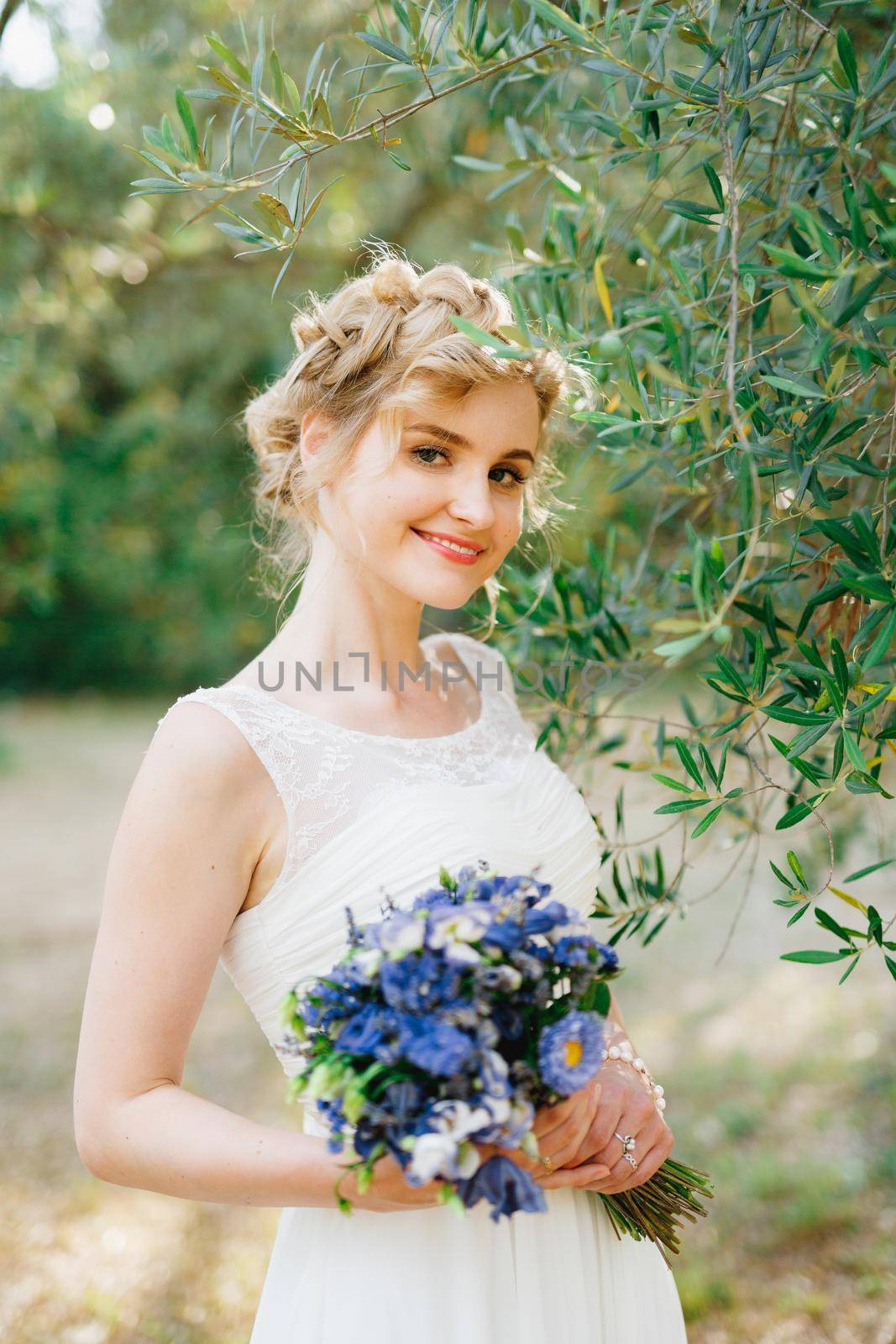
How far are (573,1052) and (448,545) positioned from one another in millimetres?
1019

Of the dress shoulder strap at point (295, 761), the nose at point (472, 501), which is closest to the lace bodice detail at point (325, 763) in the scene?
the dress shoulder strap at point (295, 761)

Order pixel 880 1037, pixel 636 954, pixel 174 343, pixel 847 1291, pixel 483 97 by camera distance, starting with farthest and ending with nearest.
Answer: pixel 174 343 → pixel 636 954 → pixel 880 1037 → pixel 847 1291 → pixel 483 97

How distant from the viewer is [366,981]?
48.9 inches

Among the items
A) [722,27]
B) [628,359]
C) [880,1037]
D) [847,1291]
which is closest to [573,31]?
[628,359]

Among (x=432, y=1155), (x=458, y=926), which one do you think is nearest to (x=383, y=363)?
(x=458, y=926)

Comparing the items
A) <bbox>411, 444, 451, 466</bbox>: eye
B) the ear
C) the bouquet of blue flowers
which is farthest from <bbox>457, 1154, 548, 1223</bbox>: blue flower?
the ear

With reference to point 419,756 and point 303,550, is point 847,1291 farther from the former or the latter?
point 303,550

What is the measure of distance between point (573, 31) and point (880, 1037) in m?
5.06

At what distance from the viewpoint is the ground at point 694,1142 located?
11.5 feet

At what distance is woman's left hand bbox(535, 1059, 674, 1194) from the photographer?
163 cm

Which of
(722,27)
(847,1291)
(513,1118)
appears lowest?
(847,1291)

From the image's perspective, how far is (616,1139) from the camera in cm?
168

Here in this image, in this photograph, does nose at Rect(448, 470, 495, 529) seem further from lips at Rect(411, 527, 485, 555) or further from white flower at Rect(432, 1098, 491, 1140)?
white flower at Rect(432, 1098, 491, 1140)

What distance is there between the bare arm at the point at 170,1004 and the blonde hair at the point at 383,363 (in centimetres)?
71
